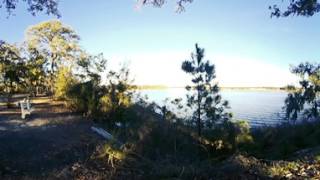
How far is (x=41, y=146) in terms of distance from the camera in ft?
36.1

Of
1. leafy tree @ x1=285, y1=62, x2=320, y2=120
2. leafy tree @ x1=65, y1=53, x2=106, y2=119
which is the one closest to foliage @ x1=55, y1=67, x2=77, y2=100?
leafy tree @ x1=65, y1=53, x2=106, y2=119

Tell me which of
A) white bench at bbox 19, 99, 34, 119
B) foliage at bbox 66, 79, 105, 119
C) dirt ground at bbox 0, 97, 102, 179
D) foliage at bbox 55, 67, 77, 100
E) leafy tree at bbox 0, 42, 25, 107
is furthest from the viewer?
leafy tree at bbox 0, 42, 25, 107

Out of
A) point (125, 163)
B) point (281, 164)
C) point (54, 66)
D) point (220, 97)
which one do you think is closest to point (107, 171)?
point (125, 163)

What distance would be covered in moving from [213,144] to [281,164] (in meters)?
15.8

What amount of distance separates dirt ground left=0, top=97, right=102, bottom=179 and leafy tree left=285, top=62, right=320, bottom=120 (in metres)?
27.5

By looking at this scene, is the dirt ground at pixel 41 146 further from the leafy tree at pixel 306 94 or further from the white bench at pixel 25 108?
the leafy tree at pixel 306 94

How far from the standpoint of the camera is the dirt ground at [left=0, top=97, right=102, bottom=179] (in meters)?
8.05

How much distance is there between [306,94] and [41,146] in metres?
34.3

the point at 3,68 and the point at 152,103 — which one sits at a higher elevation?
the point at 3,68

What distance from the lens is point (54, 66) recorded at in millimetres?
49031

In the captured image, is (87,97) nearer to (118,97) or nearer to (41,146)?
(118,97)

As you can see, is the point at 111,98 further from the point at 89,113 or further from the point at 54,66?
the point at 54,66

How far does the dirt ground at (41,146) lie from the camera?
805 centimetres

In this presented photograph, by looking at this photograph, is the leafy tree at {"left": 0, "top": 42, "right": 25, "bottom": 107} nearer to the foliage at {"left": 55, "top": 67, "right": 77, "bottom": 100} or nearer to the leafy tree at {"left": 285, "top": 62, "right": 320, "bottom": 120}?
the foliage at {"left": 55, "top": 67, "right": 77, "bottom": 100}
